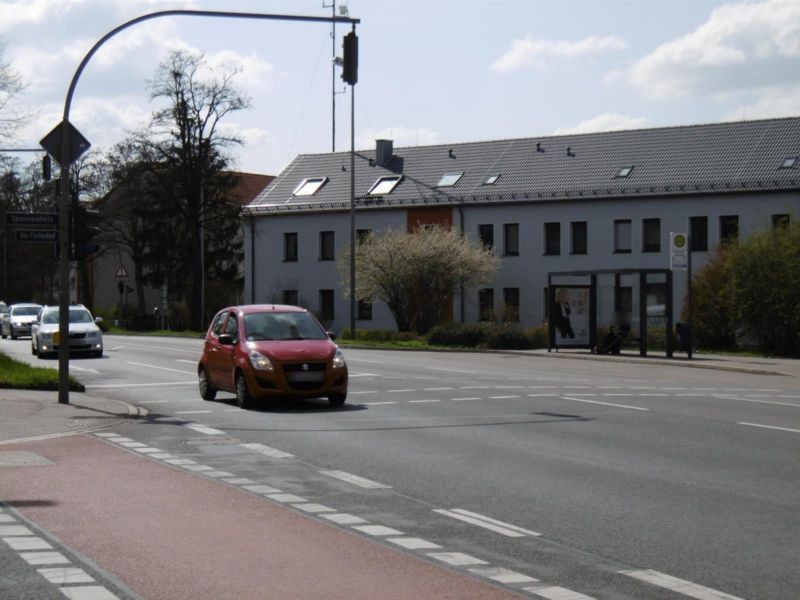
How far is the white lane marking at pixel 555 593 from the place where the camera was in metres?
6.60

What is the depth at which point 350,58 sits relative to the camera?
19016 mm

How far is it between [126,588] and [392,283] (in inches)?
1784

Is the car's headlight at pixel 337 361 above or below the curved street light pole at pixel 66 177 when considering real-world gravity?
below

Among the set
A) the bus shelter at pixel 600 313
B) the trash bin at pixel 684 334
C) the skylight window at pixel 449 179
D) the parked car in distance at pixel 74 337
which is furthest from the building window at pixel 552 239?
the parked car in distance at pixel 74 337

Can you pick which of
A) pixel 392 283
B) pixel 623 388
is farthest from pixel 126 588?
pixel 392 283

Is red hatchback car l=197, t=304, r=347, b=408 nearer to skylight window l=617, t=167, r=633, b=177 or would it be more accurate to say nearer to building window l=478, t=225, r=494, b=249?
skylight window l=617, t=167, r=633, b=177

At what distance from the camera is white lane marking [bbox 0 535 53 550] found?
798 centimetres

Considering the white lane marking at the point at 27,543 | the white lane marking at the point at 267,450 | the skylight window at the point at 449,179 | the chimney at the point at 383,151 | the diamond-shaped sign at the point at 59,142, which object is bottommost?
the white lane marking at the point at 27,543

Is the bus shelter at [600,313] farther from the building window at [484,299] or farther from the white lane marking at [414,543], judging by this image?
the white lane marking at [414,543]

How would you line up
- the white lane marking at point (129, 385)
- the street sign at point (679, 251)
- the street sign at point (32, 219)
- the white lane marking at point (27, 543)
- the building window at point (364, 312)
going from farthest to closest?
the building window at point (364, 312) → the street sign at point (679, 251) → the white lane marking at point (129, 385) → the street sign at point (32, 219) → the white lane marking at point (27, 543)

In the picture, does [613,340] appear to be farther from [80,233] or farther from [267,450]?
[267,450]

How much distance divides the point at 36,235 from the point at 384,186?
47071 millimetres

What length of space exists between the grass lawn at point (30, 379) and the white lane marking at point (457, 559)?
51.1ft

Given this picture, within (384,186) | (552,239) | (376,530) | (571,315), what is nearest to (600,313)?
(571,315)
